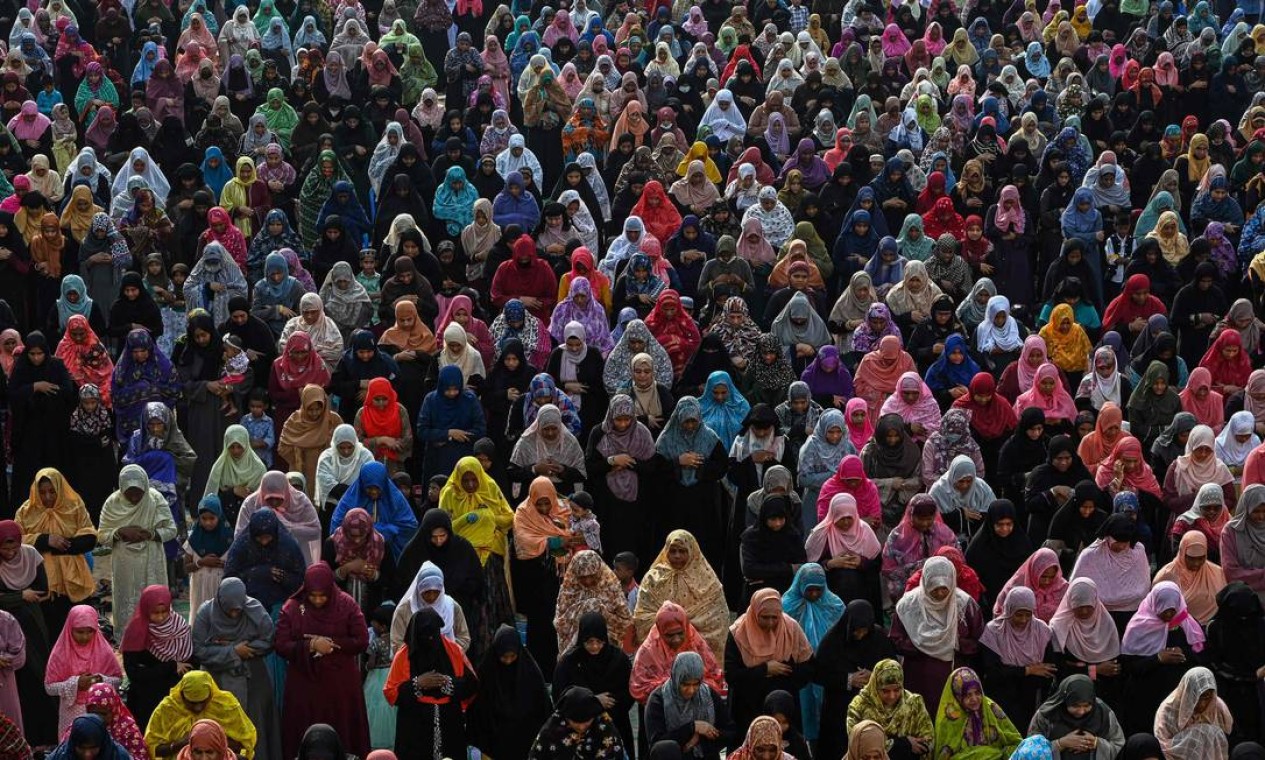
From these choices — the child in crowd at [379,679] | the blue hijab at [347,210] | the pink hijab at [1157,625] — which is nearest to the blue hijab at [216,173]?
the blue hijab at [347,210]

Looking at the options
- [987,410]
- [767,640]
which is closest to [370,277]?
[987,410]

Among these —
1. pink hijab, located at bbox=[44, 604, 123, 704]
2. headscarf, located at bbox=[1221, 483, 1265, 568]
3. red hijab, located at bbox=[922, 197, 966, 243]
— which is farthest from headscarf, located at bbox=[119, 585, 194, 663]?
red hijab, located at bbox=[922, 197, 966, 243]

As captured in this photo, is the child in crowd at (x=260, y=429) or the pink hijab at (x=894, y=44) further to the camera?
the pink hijab at (x=894, y=44)

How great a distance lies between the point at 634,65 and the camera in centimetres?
2233

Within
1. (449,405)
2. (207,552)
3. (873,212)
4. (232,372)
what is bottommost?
(207,552)

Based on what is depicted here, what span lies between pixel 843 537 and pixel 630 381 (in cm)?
274

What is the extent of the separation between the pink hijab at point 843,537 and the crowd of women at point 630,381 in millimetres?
17

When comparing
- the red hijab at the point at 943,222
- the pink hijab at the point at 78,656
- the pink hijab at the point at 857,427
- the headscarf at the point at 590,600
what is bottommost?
the pink hijab at the point at 78,656

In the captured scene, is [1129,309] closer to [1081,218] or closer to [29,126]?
[1081,218]

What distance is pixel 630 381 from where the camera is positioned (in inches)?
615

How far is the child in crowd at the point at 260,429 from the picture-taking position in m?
15.0

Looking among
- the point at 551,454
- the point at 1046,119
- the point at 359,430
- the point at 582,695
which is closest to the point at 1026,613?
the point at 582,695

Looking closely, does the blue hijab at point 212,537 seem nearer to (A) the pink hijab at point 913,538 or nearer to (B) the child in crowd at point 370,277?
(A) the pink hijab at point 913,538

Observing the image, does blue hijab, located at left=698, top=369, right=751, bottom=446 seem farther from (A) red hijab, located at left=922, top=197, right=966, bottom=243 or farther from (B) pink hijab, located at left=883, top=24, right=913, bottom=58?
(B) pink hijab, located at left=883, top=24, right=913, bottom=58
